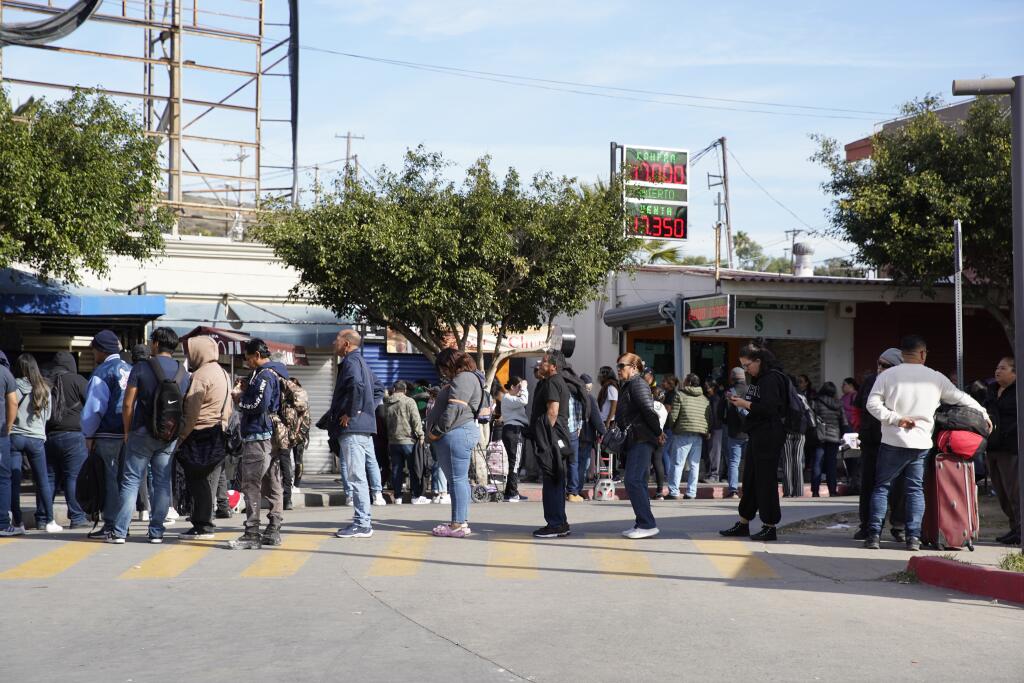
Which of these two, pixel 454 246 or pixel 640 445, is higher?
pixel 454 246

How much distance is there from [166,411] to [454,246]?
32.7ft

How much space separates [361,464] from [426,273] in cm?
936

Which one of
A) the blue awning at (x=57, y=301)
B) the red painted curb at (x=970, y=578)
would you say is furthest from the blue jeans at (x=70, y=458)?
the red painted curb at (x=970, y=578)

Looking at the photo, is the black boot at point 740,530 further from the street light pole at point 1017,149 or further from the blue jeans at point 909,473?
the street light pole at point 1017,149

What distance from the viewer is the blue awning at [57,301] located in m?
18.1

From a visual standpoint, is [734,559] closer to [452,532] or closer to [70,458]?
[452,532]

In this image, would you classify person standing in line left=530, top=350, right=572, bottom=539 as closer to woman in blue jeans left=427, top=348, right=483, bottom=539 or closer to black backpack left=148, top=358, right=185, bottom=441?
woman in blue jeans left=427, top=348, right=483, bottom=539

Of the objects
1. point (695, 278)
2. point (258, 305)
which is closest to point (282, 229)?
point (258, 305)

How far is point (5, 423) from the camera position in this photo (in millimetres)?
11523

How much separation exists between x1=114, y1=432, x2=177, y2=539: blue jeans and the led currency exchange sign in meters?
16.9

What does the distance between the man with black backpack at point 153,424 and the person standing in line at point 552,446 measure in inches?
140

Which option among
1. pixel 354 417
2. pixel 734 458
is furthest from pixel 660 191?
pixel 354 417

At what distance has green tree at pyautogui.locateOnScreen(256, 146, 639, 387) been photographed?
20375mm

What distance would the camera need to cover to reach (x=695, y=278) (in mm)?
26703
